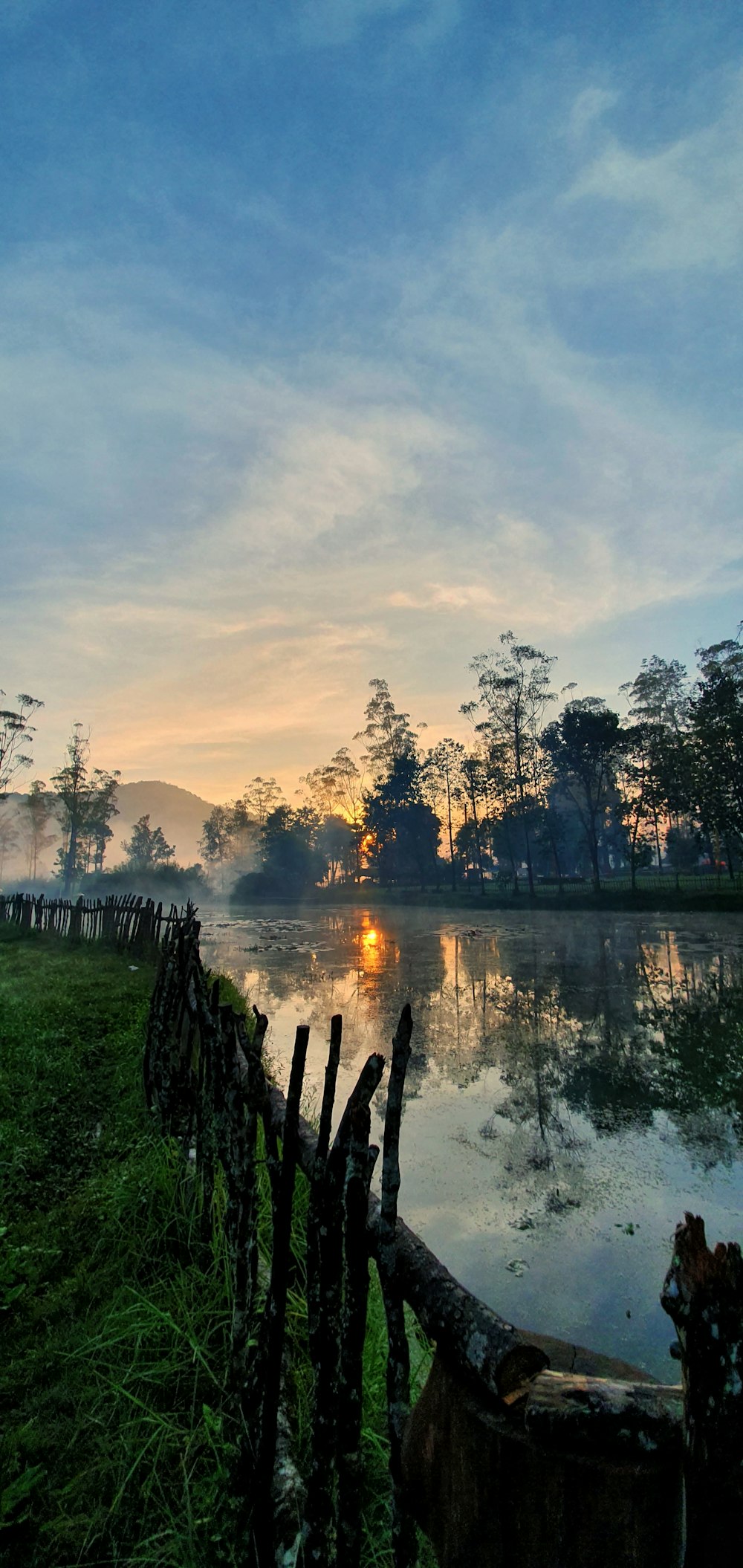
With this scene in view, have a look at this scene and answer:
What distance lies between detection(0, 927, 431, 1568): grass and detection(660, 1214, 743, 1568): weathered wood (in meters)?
1.81

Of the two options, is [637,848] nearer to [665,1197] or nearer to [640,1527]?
[665,1197]

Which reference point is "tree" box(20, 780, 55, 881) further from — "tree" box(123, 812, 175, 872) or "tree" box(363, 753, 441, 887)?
"tree" box(363, 753, 441, 887)

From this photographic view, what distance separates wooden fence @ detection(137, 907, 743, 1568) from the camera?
3.32ft

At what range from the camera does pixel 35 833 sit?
10288 centimetres

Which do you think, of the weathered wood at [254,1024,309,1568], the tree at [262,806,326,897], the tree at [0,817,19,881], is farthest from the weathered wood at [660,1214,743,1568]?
the tree at [0,817,19,881]

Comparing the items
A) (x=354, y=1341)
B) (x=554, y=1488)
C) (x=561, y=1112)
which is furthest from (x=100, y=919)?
(x=554, y=1488)

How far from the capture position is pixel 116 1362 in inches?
115

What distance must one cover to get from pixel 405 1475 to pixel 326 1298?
467 mm

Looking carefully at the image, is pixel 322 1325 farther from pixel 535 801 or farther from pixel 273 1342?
pixel 535 801

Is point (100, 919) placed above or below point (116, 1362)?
above

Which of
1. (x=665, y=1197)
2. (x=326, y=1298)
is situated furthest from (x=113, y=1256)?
(x=665, y=1197)

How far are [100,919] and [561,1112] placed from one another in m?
14.7

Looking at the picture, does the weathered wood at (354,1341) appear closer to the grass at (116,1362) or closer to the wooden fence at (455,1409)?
the wooden fence at (455,1409)

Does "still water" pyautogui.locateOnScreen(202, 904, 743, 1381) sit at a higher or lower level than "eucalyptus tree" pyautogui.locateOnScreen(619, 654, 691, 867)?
lower
